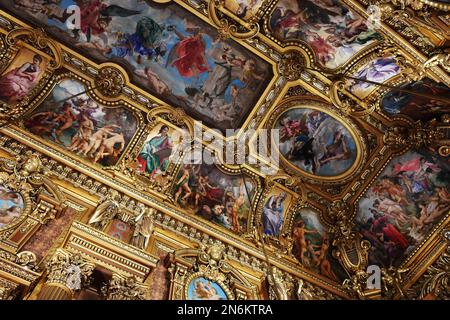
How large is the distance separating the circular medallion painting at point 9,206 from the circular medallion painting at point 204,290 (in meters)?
3.36

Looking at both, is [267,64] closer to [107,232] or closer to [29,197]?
[107,232]

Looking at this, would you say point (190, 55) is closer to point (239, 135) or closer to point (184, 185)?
point (239, 135)

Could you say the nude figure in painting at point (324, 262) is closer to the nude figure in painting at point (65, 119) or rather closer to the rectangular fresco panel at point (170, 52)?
the rectangular fresco panel at point (170, 52)

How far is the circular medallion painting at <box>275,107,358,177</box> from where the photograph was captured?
1017 centimetres

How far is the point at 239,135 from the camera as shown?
33.3ft

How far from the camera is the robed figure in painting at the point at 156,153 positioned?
30.6 ft

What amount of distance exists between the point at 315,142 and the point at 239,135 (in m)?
2.08

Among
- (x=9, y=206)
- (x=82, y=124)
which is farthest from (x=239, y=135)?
(x=9, y=206)

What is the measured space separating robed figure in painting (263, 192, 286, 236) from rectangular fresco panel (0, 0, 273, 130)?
7.55 feet

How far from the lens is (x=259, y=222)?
32.9 feet

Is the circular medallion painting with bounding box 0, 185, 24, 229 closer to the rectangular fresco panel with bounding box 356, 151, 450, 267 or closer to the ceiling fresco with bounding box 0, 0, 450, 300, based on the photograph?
the ceiling fresco with bounding box 0, 0, 450, 300

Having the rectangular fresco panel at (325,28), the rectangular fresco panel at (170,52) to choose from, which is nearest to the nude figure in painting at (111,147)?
the rectangular fresco panel at (170,52)
